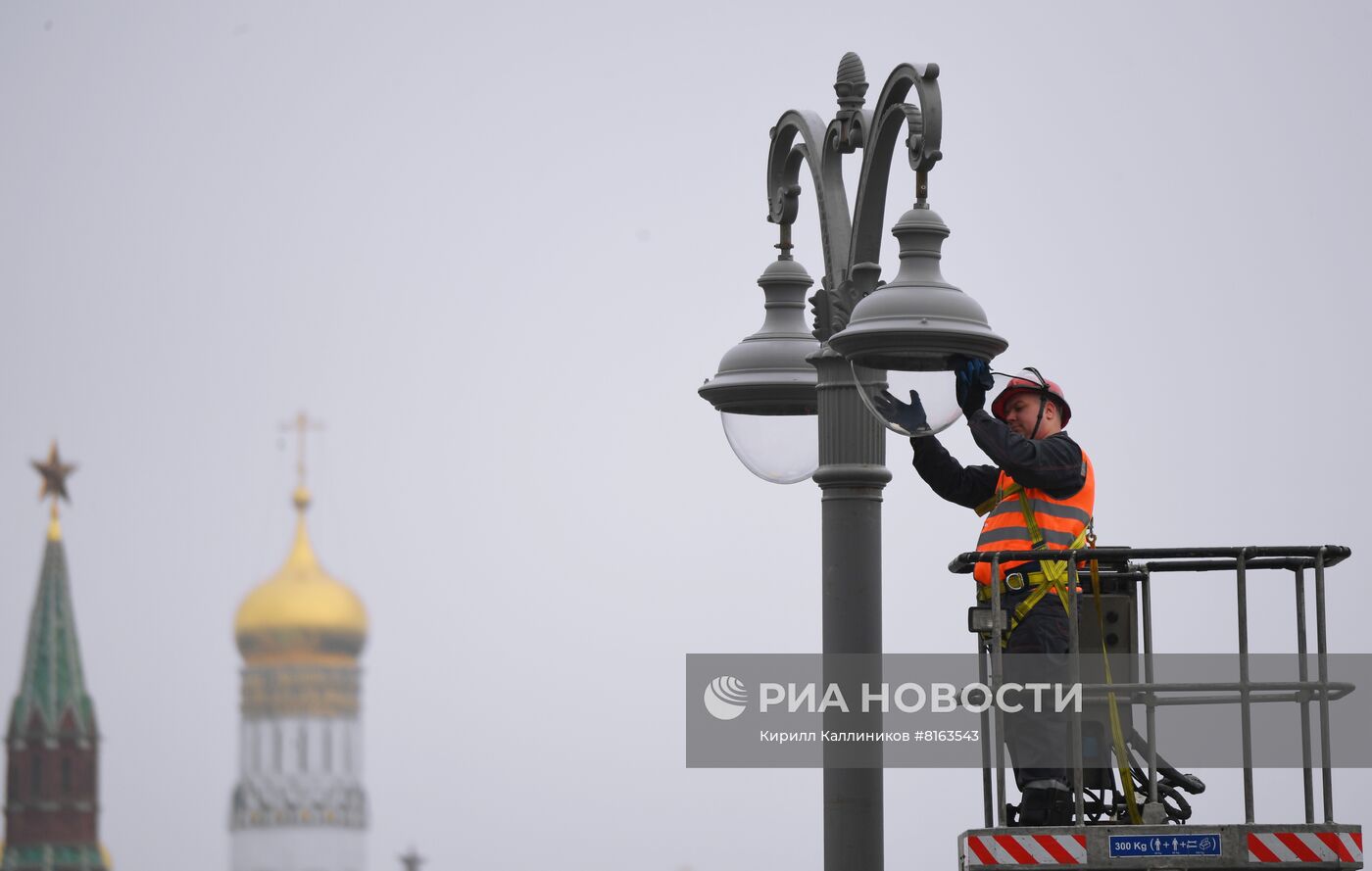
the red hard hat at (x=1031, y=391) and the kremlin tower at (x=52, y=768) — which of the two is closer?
the red hard hat at (x=1031, y=391)

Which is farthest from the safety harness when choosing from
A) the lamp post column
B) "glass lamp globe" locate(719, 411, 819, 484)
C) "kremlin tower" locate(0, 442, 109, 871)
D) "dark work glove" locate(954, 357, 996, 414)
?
"kremlin tower" locate(0, 442, 109, 871)

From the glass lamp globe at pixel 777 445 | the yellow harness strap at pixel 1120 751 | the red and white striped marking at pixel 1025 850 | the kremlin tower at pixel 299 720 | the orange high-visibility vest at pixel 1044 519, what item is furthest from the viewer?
the kremlin tower at pixel 299 720

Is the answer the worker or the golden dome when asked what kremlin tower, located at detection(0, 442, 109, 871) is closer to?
the golden dome

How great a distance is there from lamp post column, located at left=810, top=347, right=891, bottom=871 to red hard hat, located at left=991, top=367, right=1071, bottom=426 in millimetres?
503

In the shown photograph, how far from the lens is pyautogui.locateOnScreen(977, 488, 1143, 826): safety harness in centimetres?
1041

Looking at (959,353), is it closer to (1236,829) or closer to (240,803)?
(1236,829)

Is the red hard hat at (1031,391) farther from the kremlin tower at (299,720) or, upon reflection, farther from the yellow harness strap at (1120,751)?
the kremlin tower at (299,720)

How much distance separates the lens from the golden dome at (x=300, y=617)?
169875 mm

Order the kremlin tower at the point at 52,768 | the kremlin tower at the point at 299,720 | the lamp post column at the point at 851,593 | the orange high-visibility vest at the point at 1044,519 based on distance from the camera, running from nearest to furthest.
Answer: the orange high-visibility vest at the point at 1044,519 < the lamp post column at the point at 851,593 < the kremlin tower at the point at 52,768 < the kremlin tower at the point at 299,720

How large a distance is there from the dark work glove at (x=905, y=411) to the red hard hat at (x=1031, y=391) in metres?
0.29

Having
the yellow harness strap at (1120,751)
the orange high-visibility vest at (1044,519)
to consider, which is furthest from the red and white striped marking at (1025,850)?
the orange high-visibility vest at (1044,519)

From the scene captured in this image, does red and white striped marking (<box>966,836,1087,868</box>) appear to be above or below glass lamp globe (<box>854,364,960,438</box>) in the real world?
below

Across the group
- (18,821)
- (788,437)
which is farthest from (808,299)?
(18,821)

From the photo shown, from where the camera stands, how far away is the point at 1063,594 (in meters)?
10.7
